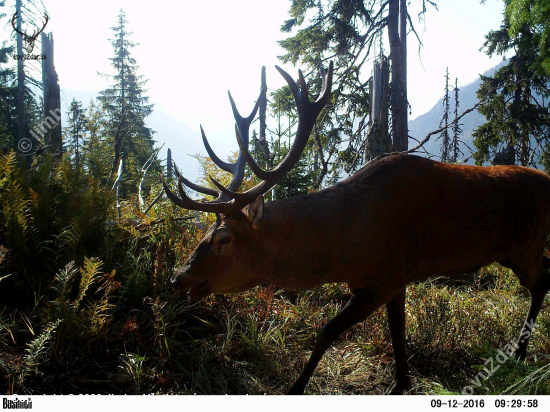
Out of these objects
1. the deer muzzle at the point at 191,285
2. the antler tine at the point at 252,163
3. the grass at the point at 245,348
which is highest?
the antler tine at the point at 252,163

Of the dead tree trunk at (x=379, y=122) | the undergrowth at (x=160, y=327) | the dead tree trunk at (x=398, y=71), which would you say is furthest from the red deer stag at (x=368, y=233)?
the dead tree trunk at (x=398, y=71)

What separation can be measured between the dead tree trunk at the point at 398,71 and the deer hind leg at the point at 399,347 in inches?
214

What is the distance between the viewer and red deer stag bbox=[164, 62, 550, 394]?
259 centimetres

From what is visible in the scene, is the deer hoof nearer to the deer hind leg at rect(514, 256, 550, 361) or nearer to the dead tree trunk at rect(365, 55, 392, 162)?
the deer hind leg at rect(514, 256, 550, 361)

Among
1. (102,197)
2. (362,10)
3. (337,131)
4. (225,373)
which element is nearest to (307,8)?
(362,10)

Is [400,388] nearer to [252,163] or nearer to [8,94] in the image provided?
[252,163]

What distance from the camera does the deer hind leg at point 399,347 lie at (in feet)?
9.53

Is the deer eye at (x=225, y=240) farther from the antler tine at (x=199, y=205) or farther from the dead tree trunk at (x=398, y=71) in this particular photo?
the dead tree trunk at (x=398, y=71)

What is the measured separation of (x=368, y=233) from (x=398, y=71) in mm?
7195

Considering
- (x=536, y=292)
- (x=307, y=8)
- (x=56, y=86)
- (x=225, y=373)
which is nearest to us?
(x=225, y=373)

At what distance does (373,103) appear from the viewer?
6668 millimetres

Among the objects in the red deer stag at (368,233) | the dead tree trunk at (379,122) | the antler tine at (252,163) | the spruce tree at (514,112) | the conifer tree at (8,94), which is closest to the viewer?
the red deer stag at (368,233)
